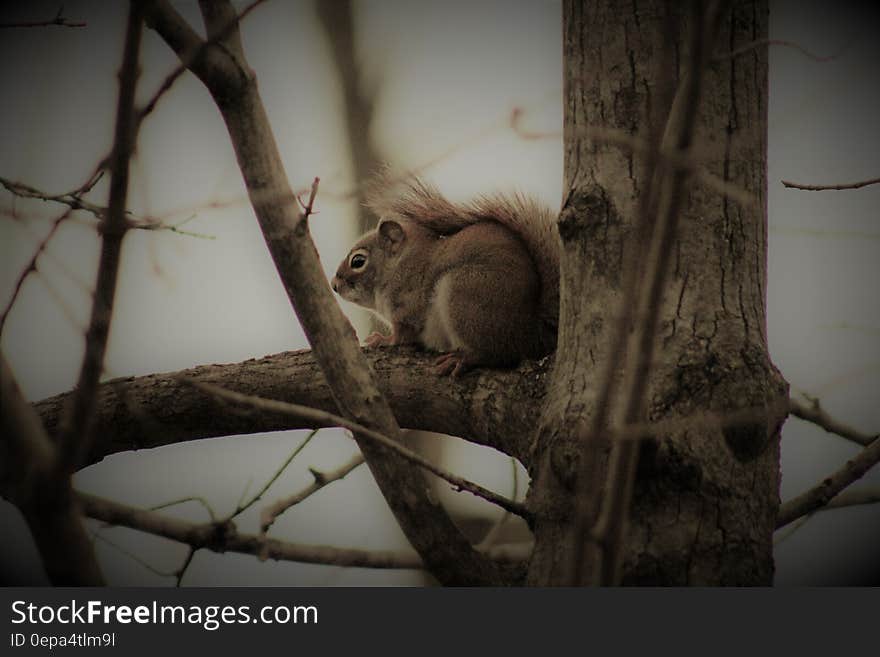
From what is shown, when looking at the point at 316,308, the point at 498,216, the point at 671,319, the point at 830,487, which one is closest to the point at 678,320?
the point at 671,319

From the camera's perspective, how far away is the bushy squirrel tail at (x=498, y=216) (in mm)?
2240

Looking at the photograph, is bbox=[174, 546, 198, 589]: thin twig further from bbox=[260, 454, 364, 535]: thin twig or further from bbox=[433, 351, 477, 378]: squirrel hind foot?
bbox=[433, 351, 477, 378]: squirrel hind foot

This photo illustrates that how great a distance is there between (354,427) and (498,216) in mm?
1473

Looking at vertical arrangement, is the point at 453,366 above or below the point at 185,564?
above

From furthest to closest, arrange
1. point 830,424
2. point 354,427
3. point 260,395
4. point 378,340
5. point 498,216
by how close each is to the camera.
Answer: point 378,340 → point 498,216 → point 260,395 → point 830,424 → point 354,427

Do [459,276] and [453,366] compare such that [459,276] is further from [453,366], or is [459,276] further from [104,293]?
[104,293]

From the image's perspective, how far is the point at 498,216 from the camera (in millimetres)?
2469

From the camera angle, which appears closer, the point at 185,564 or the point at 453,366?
the point at 185,564

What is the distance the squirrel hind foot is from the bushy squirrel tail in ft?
0.76

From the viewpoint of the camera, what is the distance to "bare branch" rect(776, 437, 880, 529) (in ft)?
5.26

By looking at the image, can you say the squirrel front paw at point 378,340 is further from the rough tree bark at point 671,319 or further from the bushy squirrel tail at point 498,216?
the rough tree bark at point 671,319

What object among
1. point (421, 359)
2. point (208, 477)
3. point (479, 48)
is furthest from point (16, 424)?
point (479, 48)

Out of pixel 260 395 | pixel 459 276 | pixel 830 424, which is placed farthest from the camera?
pixel 459 276

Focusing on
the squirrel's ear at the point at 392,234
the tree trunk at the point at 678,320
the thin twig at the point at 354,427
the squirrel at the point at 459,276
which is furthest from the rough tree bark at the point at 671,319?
the squirrel's ear at the point at 392,234
